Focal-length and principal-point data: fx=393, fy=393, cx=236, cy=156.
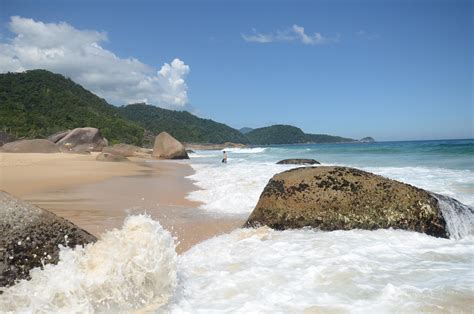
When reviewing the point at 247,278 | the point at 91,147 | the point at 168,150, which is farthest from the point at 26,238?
the point at 91,147

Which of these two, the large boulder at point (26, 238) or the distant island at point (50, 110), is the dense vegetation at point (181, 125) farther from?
the large boulder at point (26, 238)

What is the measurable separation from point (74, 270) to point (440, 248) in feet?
14.4

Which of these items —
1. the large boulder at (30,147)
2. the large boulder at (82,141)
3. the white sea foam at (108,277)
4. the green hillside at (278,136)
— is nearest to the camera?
the white sea foam at (108,277)

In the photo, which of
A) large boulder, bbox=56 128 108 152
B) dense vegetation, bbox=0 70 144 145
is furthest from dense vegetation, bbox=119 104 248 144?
large boulder, bbox=56 128 108 152

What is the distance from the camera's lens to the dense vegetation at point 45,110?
52938mm

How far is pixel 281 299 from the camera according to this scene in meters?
3.50

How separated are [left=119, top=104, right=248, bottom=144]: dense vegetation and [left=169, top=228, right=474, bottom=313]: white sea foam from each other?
10411 cm

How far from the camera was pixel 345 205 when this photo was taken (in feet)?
19.8

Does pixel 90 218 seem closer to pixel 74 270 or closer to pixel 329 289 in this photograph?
pixel 74 270

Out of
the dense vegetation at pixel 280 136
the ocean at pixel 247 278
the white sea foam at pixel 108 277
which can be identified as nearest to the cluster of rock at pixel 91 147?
the ocean at pixel 247 278

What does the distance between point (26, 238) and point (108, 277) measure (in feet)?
3.07

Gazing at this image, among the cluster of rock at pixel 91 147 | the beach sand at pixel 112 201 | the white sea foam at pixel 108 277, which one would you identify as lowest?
the beach sand at pixel 112 201

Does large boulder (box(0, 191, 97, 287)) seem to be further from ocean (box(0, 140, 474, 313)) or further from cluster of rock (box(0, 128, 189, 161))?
cluster of rock (box(0, 128, 189, 161))

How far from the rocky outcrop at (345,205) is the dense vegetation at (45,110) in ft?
170
